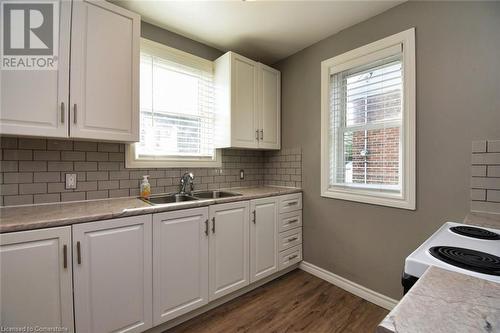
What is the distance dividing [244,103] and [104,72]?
1294 mm

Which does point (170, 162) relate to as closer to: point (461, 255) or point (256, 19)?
point (256, 19)

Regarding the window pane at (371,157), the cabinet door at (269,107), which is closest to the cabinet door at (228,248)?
the cabinet door at (269,107)

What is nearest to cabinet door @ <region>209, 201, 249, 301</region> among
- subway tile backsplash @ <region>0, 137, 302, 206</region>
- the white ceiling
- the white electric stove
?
subway tile backsplash @ <region>0, 137, 302, 206</region>

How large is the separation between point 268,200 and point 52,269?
5.42 ft

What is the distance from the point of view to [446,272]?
0.70 metres

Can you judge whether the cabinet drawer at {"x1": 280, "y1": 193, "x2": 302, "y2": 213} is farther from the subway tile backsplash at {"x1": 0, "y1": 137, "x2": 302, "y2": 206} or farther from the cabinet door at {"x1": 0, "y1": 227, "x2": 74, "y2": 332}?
the cabinet door at {"x1": 0, "y1": 227, "x2": 74, "y2": 332}

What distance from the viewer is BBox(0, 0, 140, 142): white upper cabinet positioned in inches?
53.5

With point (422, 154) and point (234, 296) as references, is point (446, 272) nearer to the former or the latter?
point (422, 154)

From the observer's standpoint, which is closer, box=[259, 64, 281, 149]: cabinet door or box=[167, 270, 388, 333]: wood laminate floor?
box=[167, 270, 388, 333]: wood laminate floor

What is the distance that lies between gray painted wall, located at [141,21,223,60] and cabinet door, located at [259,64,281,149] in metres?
0.59

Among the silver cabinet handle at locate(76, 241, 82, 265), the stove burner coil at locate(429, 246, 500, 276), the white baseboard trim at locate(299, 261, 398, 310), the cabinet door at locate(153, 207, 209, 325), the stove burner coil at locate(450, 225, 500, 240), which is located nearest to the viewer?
the stove burner coil at locate(429, 246, 500, 276)

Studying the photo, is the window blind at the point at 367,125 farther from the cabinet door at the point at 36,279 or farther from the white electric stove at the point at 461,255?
the cabinet door at the point at 36,279

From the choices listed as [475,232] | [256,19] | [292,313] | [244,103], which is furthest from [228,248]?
[256,19]

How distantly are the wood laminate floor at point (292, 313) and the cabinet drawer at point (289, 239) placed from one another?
1.28ft
